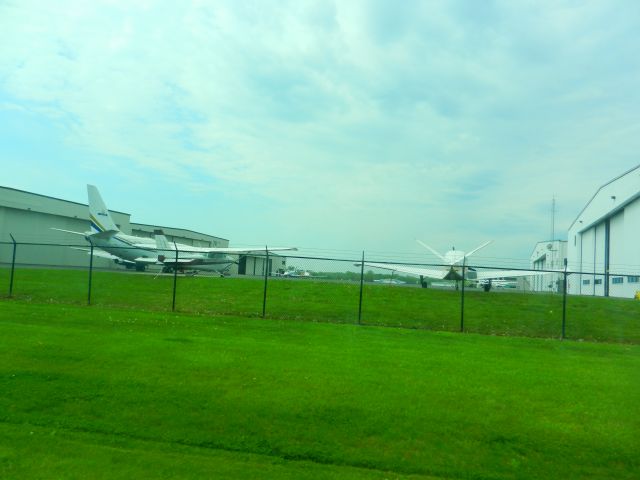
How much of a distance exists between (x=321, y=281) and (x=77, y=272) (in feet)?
48.7

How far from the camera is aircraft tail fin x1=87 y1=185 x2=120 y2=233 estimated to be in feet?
153

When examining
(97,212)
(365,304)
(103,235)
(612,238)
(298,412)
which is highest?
(612,238)

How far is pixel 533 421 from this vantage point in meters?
6.89

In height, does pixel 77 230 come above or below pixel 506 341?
above

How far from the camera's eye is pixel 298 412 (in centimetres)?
688

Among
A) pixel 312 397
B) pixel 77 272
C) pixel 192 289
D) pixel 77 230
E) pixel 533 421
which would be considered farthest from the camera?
pixel 77 230

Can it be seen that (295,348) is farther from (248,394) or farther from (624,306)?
(624,306)

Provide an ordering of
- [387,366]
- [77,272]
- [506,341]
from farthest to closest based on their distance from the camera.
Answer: [77,272] → [506,341] → [387,366]

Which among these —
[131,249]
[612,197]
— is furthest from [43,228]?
[612,197]

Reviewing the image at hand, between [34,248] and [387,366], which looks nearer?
[387,366]

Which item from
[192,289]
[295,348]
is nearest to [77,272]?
[192,289]

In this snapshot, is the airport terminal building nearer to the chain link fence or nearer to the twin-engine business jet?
the twin-engine business jet

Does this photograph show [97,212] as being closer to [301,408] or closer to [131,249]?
[131,249]

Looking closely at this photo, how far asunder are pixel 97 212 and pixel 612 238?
42.6 meters
